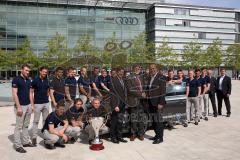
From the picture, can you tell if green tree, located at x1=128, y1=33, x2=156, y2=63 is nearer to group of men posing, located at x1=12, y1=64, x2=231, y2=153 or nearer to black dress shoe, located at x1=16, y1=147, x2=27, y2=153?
group of men posing, located at x1=12, y1=64, x2=231, y2=153

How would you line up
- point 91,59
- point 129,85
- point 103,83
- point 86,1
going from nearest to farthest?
point 129,85 < point 103,83 < point 91,59 < point 86,1

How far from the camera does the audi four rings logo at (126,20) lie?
67.9 metres

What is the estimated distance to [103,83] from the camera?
9.13 metres

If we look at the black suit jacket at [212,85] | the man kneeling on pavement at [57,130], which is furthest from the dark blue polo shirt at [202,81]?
the man kneeling on pavement at [57,130]

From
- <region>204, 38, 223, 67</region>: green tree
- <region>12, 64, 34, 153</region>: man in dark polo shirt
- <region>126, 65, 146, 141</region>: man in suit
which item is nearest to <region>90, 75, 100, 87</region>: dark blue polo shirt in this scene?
<region>126, 65, 146, 141</region>: man in suit

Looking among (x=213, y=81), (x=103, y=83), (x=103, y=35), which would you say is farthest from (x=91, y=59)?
Result: (x=103, y=35)

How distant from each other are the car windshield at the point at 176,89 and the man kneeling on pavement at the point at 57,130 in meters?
3.02

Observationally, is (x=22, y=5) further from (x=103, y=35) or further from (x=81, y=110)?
(x=81, y=110)

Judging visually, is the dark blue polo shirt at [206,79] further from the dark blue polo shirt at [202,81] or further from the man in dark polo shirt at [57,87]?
the man in dark polo shirt at [57,87]

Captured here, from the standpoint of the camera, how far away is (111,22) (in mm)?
67250

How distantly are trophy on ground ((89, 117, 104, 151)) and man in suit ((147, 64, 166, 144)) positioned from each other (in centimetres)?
137

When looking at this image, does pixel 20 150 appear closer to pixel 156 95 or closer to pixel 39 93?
pixel 39 93

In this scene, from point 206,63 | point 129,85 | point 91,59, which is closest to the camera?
point 129,85

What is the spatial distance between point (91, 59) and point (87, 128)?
3.45 metres
